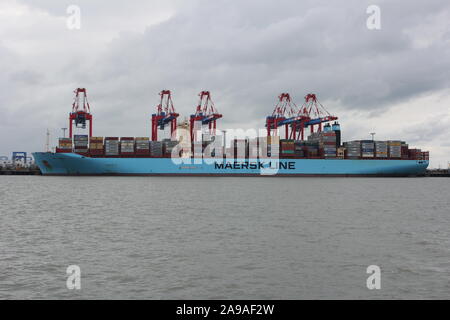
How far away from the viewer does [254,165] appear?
90500 mm

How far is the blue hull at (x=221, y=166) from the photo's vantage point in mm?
83938

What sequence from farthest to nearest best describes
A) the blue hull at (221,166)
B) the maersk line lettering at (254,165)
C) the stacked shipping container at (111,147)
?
the maersk line lettering at (254,165) → the blue hull at (221,166) → the stacked shipping container at (111,147)

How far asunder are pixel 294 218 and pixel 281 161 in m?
64.6

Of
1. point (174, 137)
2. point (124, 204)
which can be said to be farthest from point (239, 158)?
point (124, 204)

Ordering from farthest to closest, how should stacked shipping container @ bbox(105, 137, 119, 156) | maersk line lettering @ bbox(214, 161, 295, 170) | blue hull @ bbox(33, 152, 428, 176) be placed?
maersk line lettering @ bbox(214, 161, 295, 170), blue hull @ bbox(33, 152, 428, 176), stacked shipping container @ bbox(105, 137, 119, 156)

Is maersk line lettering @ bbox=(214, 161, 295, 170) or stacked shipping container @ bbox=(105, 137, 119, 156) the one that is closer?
stacked shipping container @ bbox=(105, 137, 119, 156)

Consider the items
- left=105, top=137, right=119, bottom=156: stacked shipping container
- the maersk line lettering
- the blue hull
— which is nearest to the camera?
left=105, top=137, right=119, bottom=156: stacked shipping container

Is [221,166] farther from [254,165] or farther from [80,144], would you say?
[80,144]

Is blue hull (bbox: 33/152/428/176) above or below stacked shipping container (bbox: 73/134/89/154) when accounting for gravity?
below

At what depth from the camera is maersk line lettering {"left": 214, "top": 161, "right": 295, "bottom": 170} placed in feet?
292

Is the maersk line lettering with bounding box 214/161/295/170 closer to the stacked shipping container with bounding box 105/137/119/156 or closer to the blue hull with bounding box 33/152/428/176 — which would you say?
the blue hull with bounding box 33/152/428/176

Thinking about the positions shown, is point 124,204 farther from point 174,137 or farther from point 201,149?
point 174,137

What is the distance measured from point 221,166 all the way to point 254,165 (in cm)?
765

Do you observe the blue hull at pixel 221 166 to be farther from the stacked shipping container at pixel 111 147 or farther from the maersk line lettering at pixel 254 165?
the stacked shipping container at pixel 111 147
